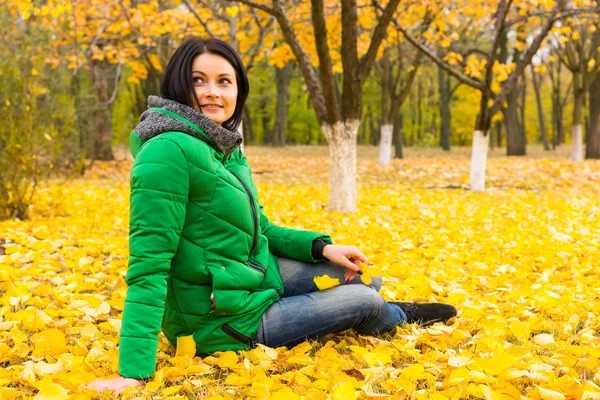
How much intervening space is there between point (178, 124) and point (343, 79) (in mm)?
4908

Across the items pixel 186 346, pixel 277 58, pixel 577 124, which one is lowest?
pixel 186 346

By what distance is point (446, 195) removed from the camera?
8961 millimetres

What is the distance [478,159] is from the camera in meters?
9.41

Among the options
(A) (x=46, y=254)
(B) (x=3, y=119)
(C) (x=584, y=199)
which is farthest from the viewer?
(C) (x=584, y=199)

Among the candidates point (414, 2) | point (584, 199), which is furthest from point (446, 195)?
point (414, 2)

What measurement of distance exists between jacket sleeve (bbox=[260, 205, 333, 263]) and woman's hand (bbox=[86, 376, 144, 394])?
38.8 inches

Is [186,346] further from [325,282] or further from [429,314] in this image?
[429,314]

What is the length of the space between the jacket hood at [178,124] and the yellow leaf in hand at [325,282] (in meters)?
0.74

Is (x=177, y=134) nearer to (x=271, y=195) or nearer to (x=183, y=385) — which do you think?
(x=183, y=385)

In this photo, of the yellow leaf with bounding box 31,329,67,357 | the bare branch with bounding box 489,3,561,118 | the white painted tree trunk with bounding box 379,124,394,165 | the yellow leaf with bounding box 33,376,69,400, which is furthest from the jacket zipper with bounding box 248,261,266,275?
the white painted tree trunk with bounding box 379,124,394,165

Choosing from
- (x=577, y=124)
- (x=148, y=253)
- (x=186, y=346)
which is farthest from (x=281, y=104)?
(x=148, y=253)

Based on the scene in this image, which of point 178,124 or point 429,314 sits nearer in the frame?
point 178,124

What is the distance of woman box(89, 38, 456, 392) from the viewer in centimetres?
187

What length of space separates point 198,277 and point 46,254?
9.68ft
